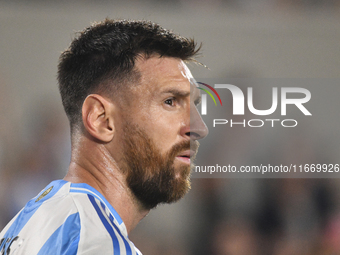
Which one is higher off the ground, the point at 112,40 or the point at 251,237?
the point at 112,40

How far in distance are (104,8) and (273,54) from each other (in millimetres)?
1759

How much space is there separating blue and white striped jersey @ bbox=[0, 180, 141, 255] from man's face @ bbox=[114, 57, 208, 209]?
0.49 feet

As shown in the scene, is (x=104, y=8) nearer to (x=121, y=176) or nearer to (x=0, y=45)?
(x=0, y=45)

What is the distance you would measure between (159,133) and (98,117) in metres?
0.17

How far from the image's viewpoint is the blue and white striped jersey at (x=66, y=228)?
1.97ft

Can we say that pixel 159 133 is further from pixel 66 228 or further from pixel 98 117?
pixel 66 228

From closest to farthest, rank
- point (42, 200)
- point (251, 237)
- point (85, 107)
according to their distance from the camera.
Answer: point (42, 200), point (85, 107), point (251, 237)

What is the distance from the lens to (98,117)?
34.3 inches

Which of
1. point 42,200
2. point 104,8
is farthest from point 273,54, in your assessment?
point 42,200

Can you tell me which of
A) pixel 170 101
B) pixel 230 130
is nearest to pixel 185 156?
pixel 170 101

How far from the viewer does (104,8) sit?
3283mm

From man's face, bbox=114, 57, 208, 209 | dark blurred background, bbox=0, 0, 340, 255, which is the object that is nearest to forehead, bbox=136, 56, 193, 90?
man's face, bbox=114, 57, 208, 209

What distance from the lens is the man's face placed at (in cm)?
87

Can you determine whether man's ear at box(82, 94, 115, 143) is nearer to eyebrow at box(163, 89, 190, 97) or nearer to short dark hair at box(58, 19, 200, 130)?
short dark hair at box(58, 19, 200, 130)
